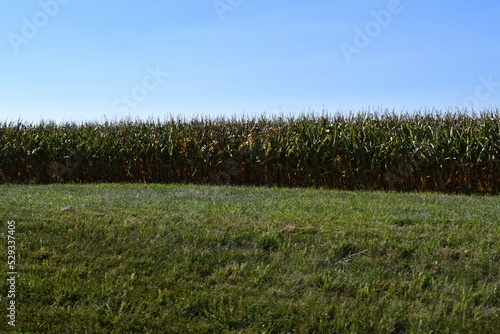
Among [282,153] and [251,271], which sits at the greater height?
[282,153]

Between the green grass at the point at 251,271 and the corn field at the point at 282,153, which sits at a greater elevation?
the corn field at the point at 282,153

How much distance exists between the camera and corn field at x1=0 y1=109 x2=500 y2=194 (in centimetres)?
1399

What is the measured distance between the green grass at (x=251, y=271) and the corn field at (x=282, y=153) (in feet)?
17.9

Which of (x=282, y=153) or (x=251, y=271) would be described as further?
(x=282, y=153)

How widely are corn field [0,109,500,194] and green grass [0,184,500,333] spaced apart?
17.9ft

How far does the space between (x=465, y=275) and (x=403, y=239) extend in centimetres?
102

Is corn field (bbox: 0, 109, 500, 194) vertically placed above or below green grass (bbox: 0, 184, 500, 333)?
above

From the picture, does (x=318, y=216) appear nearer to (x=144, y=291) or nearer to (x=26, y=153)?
(x=144, y=291)

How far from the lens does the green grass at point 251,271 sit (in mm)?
5332

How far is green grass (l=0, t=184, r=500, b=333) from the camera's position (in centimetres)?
533

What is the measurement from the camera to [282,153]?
49.4 feet

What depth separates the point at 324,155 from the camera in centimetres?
1459

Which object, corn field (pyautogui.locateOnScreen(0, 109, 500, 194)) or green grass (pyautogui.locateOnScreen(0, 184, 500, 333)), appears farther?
corn field (pyautogui.locateOnScreen(0, 109, 500, 194))

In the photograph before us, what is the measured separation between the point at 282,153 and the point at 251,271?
9074 mm
